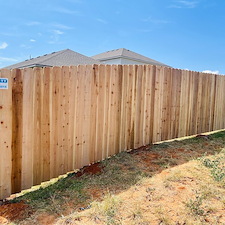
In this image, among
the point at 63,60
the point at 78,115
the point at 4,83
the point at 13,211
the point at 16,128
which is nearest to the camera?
the point at 13,211

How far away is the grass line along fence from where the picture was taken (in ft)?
8.96

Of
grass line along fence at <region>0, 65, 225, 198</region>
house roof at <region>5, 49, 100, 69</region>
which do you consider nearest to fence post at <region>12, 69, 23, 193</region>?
grass line along fence at <region>0, 65, 225, 198</region>

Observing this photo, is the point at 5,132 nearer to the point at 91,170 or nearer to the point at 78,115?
the point at 78,115

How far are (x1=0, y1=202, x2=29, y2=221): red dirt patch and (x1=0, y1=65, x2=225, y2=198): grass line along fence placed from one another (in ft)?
0.98

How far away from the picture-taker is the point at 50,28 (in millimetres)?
13508

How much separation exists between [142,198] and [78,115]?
164cm

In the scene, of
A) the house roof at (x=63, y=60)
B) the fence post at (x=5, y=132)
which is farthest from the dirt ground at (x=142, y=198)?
the house roof at (x=63, y=60)

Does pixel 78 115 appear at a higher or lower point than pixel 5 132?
higher

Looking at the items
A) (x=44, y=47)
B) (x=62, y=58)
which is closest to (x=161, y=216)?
(x=62, y=58)

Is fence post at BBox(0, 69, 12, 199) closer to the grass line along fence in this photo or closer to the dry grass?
the grass line along fence

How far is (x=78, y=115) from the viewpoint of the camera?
3426 mm

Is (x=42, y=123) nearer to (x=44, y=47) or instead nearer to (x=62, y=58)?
(x=62, y=58)

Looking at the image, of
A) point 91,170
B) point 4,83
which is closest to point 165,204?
point 91,170

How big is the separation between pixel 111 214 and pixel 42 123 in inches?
62.3
